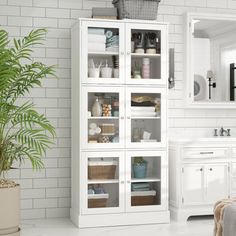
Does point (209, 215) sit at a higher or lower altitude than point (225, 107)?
lower

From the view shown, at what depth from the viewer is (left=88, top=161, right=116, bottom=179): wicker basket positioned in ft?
18.4

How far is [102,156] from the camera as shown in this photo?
563cm

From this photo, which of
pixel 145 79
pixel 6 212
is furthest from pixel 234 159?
pixel 6 212

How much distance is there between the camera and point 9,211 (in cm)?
483

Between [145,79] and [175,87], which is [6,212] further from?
[175,87]

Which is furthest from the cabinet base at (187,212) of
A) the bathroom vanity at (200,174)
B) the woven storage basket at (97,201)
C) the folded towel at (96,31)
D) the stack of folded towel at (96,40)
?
the folded towel at (96,31)

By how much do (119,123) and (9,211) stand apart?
5.03 feet

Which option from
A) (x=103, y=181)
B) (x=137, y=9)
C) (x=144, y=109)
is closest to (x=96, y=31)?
(x=137, y=9)

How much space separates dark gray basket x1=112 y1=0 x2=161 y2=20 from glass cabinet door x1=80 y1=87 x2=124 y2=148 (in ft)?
2.70

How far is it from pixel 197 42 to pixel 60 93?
5.69 ft

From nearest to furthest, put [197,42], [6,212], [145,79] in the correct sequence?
[6,212] < [145,79] < [197,42]

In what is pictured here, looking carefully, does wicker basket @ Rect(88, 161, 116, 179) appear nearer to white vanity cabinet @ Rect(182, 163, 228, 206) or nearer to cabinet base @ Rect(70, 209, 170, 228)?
cabinet base @ Rect(70, 209, 170, 228)

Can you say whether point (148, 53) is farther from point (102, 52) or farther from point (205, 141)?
point (205, 141)

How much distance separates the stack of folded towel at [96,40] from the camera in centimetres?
561
